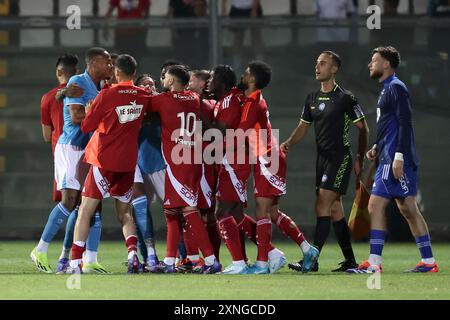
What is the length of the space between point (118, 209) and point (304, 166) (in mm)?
5913

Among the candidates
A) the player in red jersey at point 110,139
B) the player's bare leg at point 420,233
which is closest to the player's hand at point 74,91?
the player in red jersey at point 110,139

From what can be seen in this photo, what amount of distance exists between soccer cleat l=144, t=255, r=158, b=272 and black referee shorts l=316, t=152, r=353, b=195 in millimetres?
1729

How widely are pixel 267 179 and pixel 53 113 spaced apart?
234cm

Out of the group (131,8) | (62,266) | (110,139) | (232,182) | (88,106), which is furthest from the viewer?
(131,8)

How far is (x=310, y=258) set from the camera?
12.5 m

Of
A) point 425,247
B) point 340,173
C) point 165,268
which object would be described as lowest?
point 165,268

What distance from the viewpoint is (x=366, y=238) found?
57.6 feet

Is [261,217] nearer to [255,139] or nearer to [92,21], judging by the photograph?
[255,139]

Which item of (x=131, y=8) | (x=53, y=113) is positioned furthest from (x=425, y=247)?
(x=131, y=8)

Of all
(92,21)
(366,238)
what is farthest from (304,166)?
(92,21)

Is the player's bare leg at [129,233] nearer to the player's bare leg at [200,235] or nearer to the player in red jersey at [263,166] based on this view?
the player's bare leg at [200,235]

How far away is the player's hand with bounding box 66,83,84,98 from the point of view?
12.3 metres

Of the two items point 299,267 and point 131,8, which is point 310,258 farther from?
point 131,8

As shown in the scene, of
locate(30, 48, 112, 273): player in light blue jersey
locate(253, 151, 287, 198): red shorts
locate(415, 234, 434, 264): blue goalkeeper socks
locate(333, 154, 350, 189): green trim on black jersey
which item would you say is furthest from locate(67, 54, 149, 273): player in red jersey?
locate(415, 234, 434, 264): blue goalkeeper socks
